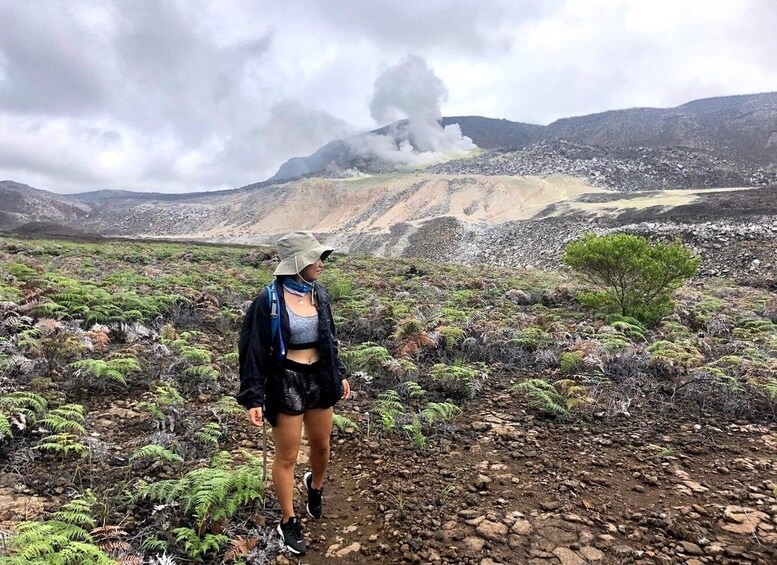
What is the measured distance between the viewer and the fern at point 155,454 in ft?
12.4

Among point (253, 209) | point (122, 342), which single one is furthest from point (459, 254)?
point (253, 209)

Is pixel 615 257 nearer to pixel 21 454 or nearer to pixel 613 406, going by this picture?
pixel 613 406

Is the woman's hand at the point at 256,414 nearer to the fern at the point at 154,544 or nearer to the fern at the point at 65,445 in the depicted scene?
the fern at the point at 154,544

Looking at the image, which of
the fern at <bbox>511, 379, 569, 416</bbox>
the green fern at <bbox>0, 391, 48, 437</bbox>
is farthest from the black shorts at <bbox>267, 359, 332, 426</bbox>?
the fern at <bbox>511, 379, 569, 416</bbox>

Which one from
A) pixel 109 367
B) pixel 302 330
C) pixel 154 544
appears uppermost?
pixel 302 330

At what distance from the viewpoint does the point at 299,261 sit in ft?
10.4

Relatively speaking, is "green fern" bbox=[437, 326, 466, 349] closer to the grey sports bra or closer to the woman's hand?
the grey sports bra

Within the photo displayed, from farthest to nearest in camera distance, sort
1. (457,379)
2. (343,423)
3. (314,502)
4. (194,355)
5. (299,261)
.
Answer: (194,355), (457,379), (343,423), (314,502), (299,261)

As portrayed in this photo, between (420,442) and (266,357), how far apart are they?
213 centimetres

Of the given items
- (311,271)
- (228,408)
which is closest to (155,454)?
(228,408)

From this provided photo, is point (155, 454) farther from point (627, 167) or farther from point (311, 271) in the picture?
point (627, 167)

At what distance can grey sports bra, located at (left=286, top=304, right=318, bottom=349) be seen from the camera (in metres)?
3.13

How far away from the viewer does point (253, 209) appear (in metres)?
74.5

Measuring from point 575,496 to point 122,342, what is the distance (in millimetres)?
6644
